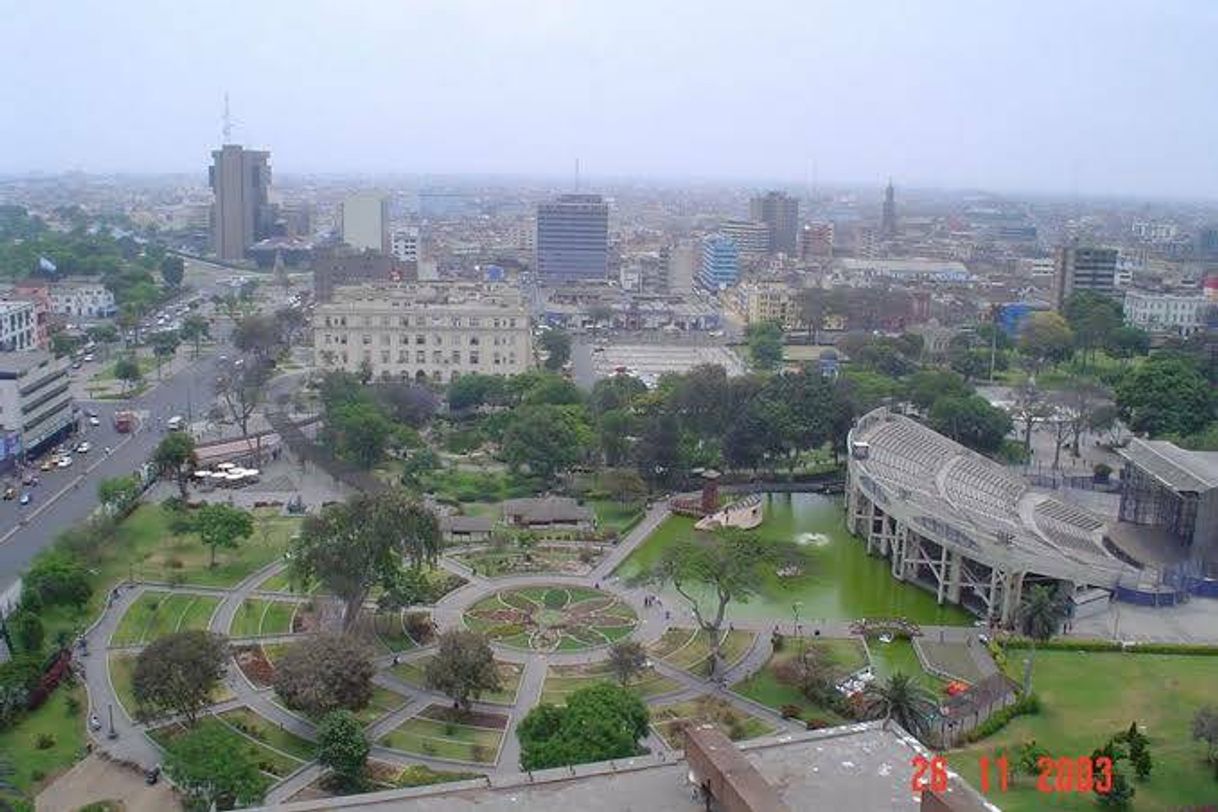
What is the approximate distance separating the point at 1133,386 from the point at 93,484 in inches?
1886

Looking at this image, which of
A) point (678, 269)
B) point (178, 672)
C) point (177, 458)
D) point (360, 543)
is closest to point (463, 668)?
point (360, 543)

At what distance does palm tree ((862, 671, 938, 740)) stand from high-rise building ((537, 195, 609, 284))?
94.3 meters

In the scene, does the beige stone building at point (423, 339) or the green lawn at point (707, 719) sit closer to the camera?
the green lawn at point (707, 719)

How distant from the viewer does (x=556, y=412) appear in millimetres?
48125

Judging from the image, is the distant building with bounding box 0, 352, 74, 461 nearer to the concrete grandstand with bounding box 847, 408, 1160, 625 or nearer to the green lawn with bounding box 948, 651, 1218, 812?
the concrete grandstand with bounding box 847, 408, 1160, 625

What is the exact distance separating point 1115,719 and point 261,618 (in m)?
22.9

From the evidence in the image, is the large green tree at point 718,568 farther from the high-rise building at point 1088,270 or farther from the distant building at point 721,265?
the distant building at point 721,265

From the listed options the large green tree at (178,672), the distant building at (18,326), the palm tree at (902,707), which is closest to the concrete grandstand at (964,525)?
the palm tree at (902,707)

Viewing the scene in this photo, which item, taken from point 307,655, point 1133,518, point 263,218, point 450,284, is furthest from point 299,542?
Answer: point 263,218

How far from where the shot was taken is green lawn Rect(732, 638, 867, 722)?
2825 cm

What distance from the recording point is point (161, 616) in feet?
107

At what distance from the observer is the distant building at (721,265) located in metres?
116

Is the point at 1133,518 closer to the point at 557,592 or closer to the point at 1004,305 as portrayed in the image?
the point at 557,592

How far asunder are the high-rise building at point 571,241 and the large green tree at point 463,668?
9235 cm
